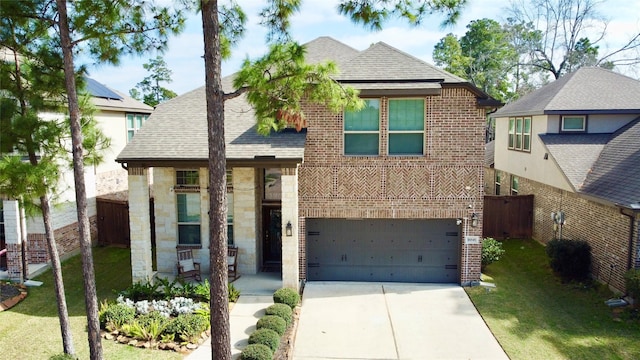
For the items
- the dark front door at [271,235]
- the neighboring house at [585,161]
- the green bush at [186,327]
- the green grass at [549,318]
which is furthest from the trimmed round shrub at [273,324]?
the neighboring house at [585,161]

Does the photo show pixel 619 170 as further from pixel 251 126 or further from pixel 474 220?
pixel 251 126

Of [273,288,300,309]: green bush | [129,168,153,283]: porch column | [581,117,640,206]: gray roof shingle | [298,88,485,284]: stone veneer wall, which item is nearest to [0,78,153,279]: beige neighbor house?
[129,168,153,283]: porch column

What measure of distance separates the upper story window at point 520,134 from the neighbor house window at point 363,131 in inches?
314

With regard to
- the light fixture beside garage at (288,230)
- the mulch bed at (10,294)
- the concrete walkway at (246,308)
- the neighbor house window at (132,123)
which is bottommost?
the concrete walkway at (246,308)

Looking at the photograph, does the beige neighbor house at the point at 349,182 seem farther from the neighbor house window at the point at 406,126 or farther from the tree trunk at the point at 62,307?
the tree trunk at the point at 62,307

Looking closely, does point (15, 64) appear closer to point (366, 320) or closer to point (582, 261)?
point (366, 320)

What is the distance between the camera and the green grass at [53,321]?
895cm

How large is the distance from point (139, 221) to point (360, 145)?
235 inches

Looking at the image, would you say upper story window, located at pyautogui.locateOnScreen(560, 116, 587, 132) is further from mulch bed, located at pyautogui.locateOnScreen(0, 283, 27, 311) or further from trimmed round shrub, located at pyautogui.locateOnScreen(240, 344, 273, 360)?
mulch bed, located at pyautogui.locateOnScreen(0, 283, 27, 311)

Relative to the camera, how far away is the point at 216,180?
7.25 m

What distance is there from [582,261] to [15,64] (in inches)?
555

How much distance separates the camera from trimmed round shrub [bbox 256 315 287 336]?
9.50 meters

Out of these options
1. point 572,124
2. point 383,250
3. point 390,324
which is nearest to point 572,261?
point 383,250

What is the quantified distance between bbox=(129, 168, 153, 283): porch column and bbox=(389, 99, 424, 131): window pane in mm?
6472
